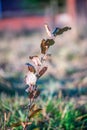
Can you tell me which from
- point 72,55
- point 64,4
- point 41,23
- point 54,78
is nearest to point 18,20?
point 41,23

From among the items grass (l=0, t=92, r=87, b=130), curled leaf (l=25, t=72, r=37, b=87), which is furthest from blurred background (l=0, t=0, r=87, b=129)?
curled leaf (l=25, t=72, r=37, b=87)

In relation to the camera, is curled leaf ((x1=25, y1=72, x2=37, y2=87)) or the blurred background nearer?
→ curled leaf ((x1=25, y1=72, x2=37, y2=87))

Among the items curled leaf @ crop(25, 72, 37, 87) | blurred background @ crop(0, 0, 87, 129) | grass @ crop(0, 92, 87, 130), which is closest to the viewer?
curled leaf @ crop(25, 72, 37, 87)

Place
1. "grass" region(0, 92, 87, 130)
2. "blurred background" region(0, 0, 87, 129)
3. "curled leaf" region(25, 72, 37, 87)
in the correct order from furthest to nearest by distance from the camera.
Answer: "blurred background" region(0, 0, 87, 129), "grass" region(0, 92, 87, 130), "curled leaf" region(25, 72, 37, 87)

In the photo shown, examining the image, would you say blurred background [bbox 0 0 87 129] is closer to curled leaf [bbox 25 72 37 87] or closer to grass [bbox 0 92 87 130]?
grass [bbox 0 92 87 130]

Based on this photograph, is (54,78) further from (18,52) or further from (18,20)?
(18,20)

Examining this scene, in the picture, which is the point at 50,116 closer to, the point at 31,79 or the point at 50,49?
the point at 31,79
